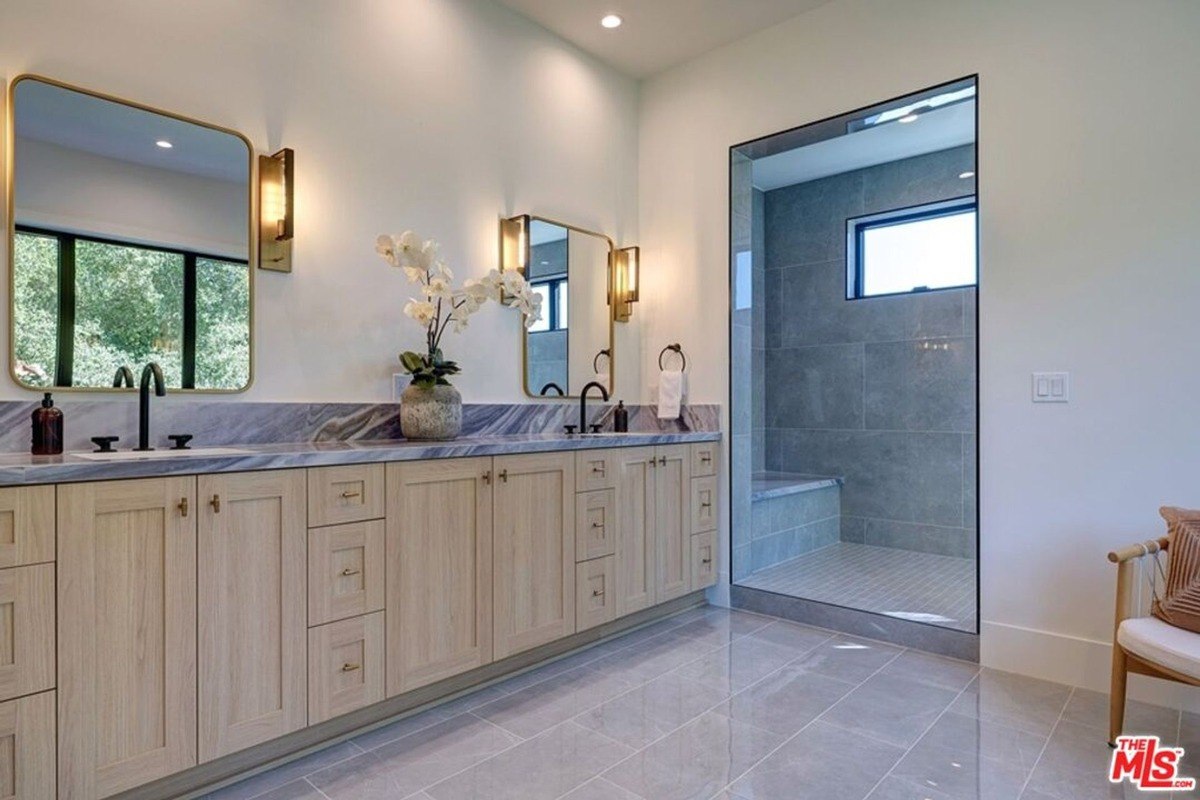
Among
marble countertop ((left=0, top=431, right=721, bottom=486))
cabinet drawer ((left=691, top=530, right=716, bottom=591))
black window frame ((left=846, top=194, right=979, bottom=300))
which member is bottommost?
cabinet drawer ((left=691, top=530, right=716, bottom=591))

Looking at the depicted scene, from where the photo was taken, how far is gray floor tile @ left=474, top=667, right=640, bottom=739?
7.41 feet

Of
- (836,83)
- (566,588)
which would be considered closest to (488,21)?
(836,83)

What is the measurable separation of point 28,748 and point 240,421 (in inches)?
42.5

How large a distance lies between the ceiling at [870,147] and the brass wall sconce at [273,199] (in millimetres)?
2743

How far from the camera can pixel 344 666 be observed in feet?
6.73

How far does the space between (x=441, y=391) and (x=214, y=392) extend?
2.58 feet

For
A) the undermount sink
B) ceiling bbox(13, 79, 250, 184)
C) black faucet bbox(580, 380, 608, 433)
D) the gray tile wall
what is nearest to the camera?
the undermount sink

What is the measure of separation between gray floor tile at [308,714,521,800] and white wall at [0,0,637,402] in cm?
127

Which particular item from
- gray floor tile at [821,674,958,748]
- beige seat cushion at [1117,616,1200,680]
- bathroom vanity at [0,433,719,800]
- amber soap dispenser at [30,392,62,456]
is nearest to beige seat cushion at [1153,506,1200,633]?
beige seat cushion at [1117,616,1200,680]

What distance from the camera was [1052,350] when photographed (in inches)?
104

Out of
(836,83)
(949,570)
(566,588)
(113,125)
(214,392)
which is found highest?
(836,83)

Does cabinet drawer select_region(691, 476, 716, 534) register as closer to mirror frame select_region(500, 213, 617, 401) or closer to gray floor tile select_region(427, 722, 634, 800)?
mirror frame select_region(500, 213, 617, 401)

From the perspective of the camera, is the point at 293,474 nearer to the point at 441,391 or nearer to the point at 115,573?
the point at 115,573

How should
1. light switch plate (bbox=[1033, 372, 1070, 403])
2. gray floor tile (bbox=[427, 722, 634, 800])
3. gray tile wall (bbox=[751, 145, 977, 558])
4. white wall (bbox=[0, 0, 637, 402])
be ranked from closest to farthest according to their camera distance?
gray floor tile (bbox=[427, 722, 634, 800]), white wall (bbox=[0, 0, 637, 402]), light switch plate (bbox=[1033, 372, 1070, 403]), gray tile wall (bbox=[751, 145, 977, 558])
